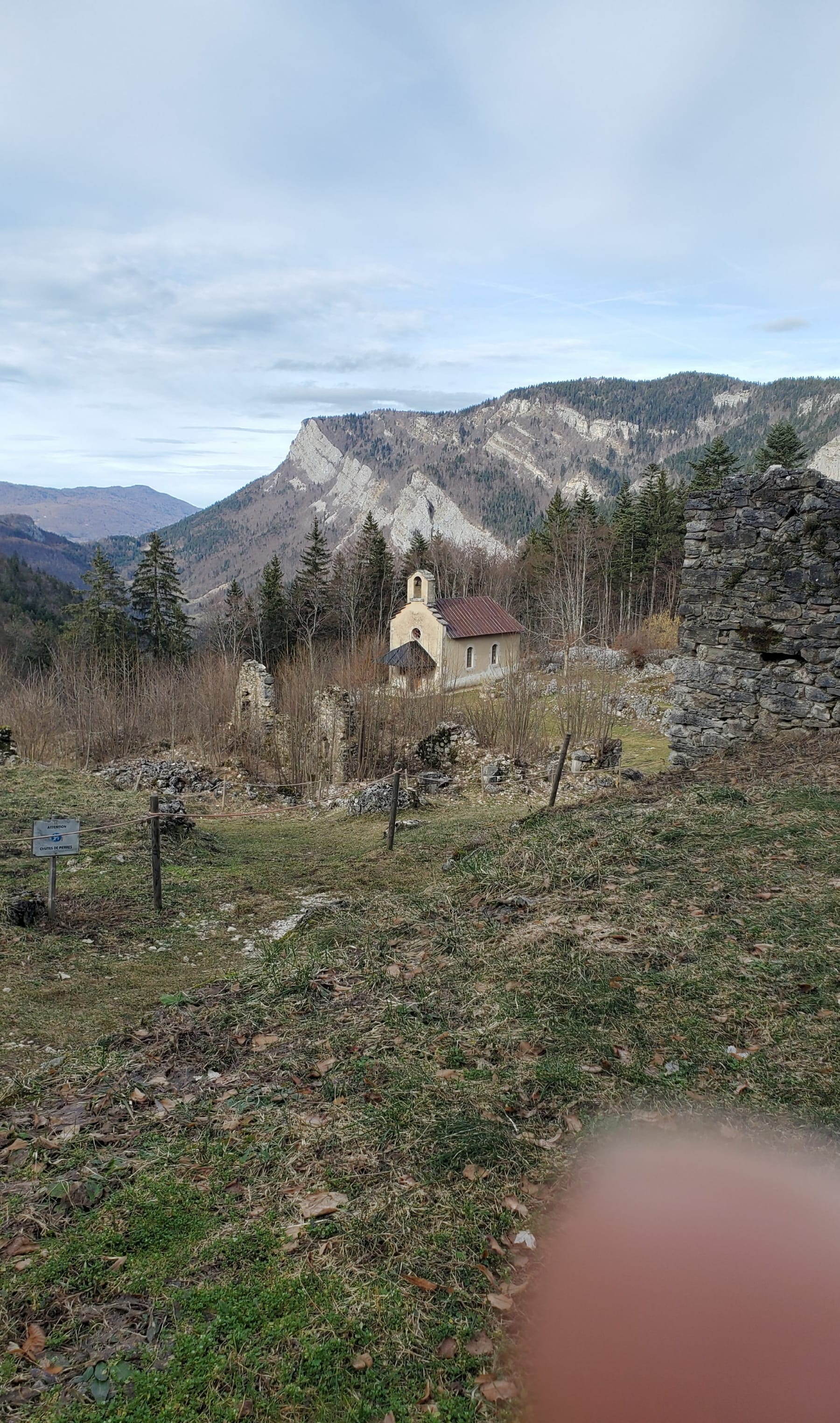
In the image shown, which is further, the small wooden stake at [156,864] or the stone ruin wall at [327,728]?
the stone ruin wall at [327,728]

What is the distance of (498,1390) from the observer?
7.64ft

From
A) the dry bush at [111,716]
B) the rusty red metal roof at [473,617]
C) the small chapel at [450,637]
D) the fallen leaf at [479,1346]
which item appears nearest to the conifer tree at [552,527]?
the rusty red metal roof at [473,617]

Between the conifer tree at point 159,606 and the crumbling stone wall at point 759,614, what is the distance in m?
36.9

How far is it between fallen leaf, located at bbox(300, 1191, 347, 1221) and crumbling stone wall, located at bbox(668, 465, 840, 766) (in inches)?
334

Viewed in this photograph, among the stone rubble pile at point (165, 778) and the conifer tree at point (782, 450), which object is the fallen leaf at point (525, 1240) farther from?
the conifer tree at point (782, 450)

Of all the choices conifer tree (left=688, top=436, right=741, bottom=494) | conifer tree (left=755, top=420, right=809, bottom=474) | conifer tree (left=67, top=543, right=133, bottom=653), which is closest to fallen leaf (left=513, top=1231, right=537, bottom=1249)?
conifer tree (left=755, top=420, right=809, bottom=474)

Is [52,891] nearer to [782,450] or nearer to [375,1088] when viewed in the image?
[375,1088]

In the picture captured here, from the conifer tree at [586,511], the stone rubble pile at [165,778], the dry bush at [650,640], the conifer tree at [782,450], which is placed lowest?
the stone rubble pile at [165,778]

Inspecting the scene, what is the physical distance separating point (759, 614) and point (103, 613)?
133 ft

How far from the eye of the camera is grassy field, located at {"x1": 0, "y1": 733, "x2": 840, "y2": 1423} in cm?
253

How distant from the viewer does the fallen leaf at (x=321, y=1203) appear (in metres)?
3.13

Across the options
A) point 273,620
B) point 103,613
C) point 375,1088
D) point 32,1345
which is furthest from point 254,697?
point 273,620

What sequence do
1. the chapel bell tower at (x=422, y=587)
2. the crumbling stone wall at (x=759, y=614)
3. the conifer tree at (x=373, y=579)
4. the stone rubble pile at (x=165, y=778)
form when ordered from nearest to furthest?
the crumbling stone wall at (x=759, y=614), the stone rubble pile at (x=165, y=778), the chapel bell tower at (x=422, y=587), the conifer tree at (x=373, y=579)

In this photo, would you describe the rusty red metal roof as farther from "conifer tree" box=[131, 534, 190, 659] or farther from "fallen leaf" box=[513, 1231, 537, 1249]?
"fallen leaf" box=[513, 1231, 537, 1249]
